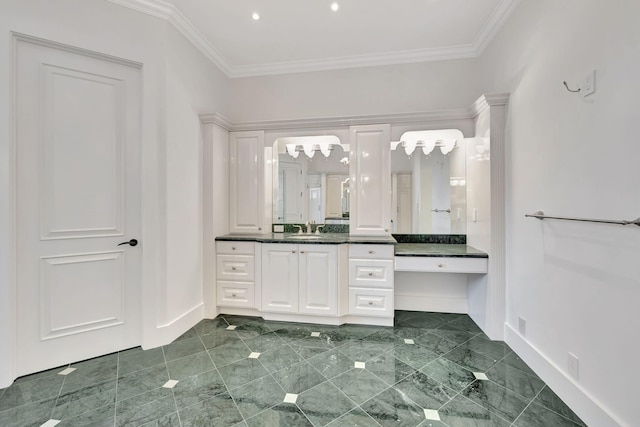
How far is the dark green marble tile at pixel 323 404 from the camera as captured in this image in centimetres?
152

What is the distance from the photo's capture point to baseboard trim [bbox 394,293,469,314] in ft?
9.91

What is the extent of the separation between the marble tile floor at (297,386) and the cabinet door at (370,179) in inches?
43.0

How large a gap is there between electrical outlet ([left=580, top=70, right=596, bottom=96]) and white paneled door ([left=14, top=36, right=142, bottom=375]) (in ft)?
9.99

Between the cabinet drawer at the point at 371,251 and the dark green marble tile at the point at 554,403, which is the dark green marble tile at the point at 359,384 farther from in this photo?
the cabinet drawer at the point at 371,251

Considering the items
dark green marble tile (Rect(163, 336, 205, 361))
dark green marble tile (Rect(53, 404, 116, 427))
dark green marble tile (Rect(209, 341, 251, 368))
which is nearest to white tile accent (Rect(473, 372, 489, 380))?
dark green marble tile (Rect(209, 341, 251, 368))

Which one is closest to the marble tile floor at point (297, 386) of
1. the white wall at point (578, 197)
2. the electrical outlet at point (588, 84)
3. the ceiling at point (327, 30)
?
the white wall at point (578, 197)

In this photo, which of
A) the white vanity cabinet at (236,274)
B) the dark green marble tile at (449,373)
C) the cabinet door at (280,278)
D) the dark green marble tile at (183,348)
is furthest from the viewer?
the white vanity cabinet at (236,274)

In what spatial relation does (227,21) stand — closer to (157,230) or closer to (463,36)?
(157,230)

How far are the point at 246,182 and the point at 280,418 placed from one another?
7.57ft

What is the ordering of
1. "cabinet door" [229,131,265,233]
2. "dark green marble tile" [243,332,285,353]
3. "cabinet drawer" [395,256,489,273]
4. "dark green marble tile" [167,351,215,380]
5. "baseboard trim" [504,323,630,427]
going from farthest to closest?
"cabinet door" [229,131,265,233] → "cabinet drawer" [395,256,489,273] → "dark green marble tile" [243,332,285,353] → "dark green marble tile" [167,351,215,380] → "baseboard trim" [504,323,630,427]

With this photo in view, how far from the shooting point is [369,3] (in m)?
2.31

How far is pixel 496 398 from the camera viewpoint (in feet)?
5.47

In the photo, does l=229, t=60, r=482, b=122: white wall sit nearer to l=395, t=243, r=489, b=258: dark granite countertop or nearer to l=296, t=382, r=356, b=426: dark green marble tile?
l=395, t=243, r=489, b=258: dark granite countertop

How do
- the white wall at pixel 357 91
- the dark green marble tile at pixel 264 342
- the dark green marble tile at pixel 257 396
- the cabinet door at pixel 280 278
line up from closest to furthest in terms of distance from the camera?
the dark green marble tile at pixel 257 396
the dark green marble tile at pixel 264 342
the cabinet door at pixel 280 278
the white wall at pixel 357 91
